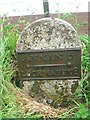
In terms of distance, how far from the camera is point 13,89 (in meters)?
3.56

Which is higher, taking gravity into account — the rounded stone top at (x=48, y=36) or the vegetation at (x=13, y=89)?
the rounded stone top at (x=48, y=36)

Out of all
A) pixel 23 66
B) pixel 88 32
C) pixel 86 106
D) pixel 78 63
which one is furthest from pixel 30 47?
pixel 88 32

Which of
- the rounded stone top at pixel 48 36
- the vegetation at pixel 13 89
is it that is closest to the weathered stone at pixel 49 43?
the rounded stone top at pixel 48 36

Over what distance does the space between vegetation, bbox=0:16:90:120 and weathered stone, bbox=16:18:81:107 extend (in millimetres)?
118

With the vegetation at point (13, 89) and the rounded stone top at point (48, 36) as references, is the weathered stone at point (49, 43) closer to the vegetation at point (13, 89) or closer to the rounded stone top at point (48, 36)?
the rounded stone top at point (48, 36)

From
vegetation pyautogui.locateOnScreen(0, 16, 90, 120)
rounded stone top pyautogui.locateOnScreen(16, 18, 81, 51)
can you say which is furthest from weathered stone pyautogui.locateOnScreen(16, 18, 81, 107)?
vegetation pyautogui.locateOnScreen(0, 16, 90, 120)

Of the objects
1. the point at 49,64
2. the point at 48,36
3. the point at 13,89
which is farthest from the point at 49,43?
the point at 13,89

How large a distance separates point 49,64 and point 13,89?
431mm

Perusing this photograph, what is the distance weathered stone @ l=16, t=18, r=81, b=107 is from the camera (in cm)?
340

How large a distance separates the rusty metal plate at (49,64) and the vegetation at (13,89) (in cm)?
14

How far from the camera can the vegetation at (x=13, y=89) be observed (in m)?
3.28

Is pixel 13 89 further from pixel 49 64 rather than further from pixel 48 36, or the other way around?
pixel 48 36

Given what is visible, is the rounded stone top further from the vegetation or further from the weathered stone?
the vegetation

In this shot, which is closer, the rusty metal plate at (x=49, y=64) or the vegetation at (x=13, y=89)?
the vegetation at (x=13, y=89)
